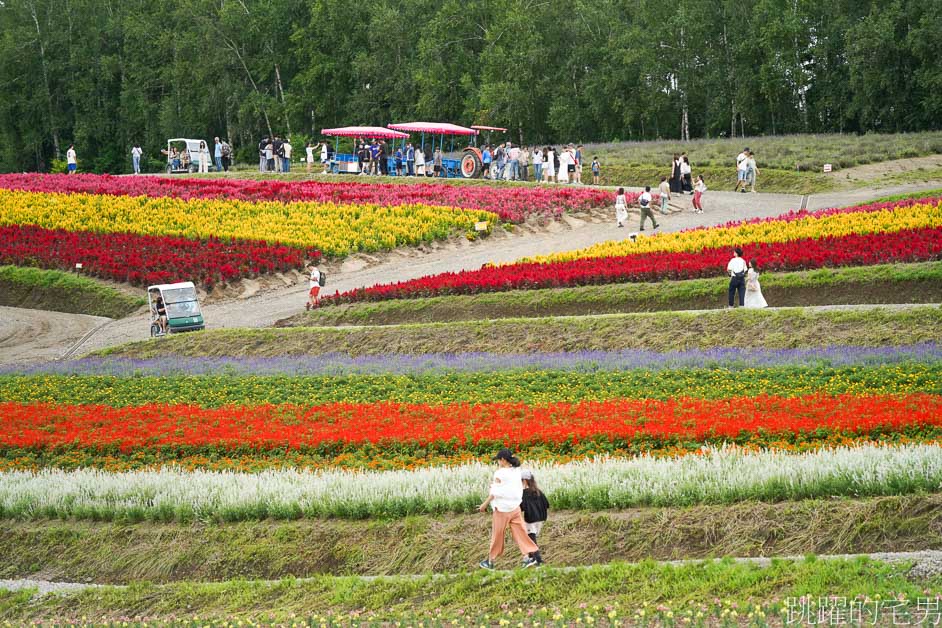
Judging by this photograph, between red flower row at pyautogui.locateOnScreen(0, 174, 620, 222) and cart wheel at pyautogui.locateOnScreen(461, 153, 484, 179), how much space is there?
5.24 m

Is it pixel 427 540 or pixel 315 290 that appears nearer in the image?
pixel 427 540

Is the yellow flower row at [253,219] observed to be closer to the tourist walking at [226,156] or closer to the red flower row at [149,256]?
the red flower row at [149,256]

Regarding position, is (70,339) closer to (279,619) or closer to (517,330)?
(517,330)

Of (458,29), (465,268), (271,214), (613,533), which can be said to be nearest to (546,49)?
(458,29)

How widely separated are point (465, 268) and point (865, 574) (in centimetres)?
2650

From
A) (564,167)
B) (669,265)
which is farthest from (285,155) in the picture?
(669,265)

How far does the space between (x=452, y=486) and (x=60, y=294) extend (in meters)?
25.7

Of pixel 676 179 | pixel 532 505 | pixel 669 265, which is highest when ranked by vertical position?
pixel 676 179

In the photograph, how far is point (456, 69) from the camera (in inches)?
3000

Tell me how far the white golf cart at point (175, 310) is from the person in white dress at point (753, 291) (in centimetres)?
1463

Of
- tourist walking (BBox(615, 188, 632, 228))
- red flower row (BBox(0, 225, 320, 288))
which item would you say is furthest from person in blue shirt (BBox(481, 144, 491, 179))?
red flower row (BBox(0, 225, 320, 288))

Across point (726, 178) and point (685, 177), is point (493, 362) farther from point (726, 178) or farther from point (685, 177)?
point (726, 178)

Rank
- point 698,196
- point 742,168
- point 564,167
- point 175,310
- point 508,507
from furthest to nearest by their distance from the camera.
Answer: point 564,167, point 742,168, point 698,196, point 175,310, point 508,507

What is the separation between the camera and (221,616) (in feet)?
35.2
